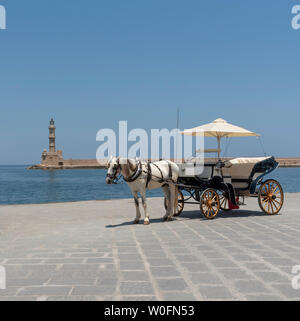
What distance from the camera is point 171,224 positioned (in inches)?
337

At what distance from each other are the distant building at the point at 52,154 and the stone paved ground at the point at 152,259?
407 feet

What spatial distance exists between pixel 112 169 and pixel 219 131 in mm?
3205

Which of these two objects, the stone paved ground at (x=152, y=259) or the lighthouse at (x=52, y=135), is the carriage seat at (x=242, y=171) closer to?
the stone paved ground at (x=152, y=259)

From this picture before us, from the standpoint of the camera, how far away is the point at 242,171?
9945 millimetres

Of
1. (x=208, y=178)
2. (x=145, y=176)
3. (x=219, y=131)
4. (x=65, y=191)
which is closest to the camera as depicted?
(x=145, y=176)

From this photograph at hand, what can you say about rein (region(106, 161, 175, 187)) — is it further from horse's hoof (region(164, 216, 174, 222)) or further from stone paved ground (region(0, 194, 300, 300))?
stone paved ground (region(0, 194, 300, 300))

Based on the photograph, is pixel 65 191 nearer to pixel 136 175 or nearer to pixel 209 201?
pixel 209 201

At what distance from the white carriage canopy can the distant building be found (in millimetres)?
122994

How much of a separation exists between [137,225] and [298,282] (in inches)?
188

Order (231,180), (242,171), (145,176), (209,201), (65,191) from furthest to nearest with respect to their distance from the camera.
Answer: (65,191)
(231,180)
(242,171)
(209,201)
(145,176)

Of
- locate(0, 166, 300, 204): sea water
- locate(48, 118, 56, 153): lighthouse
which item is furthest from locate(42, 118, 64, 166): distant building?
locate(0, 166, 300, 204): sea water

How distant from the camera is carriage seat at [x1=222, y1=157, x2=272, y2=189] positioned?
9852 mm

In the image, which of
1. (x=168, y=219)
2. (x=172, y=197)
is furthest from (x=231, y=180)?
(x=168, y=219)

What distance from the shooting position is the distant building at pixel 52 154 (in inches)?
5098
